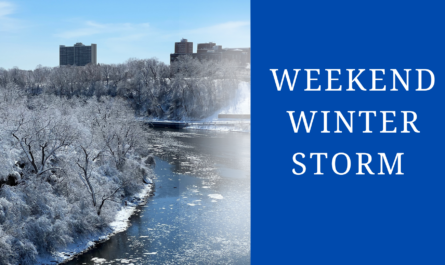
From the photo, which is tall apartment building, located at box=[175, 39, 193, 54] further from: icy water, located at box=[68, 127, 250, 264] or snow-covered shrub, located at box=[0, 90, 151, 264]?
snow-covered shrub, located at box=[0, 90, 151, 264]

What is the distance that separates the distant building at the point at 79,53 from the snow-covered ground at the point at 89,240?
121840mm

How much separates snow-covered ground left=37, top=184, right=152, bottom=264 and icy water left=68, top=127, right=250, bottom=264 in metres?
0.37

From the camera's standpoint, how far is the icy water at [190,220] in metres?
15.0

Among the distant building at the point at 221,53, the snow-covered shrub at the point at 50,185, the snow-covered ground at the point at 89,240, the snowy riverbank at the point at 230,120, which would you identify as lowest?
the snow-covered ground at the point at 89,240

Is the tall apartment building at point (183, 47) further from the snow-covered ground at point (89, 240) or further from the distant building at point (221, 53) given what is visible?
the snow-covered ground at point (89, 240)

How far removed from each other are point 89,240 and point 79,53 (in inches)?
5027

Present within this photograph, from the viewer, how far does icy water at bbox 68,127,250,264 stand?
15.0m

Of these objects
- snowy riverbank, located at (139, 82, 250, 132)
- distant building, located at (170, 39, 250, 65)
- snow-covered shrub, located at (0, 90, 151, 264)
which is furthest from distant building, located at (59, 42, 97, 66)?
snow-covered shrub, located at (0, 90, 151, 264)

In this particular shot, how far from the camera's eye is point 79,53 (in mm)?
132250

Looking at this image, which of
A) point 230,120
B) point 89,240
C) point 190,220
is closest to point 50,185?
point 89,240

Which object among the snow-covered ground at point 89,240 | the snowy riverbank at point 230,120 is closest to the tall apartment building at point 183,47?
the snowy riverbank at point 230,120

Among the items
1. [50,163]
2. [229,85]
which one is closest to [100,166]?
[50,163]

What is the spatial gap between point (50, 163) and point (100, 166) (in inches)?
141

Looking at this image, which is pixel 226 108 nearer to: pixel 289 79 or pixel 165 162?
pixel 165 162
